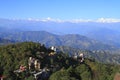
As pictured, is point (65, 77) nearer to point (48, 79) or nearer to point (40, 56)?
point (48, 79)

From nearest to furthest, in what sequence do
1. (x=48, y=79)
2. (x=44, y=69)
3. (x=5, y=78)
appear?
1. (x=5, y=78)
2. (x=48, y=79)
3. (x=44, y=69)

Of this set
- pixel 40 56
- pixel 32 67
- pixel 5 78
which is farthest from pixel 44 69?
pixel 5 78

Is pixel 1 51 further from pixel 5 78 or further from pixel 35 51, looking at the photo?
pixel 5 78

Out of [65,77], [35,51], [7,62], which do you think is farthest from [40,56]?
[65,77]

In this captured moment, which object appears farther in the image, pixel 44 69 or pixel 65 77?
pixel 44 69

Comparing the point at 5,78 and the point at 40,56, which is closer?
the point at 5,78

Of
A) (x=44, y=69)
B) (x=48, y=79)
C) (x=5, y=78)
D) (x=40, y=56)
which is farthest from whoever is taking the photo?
(x=40, y=56)
